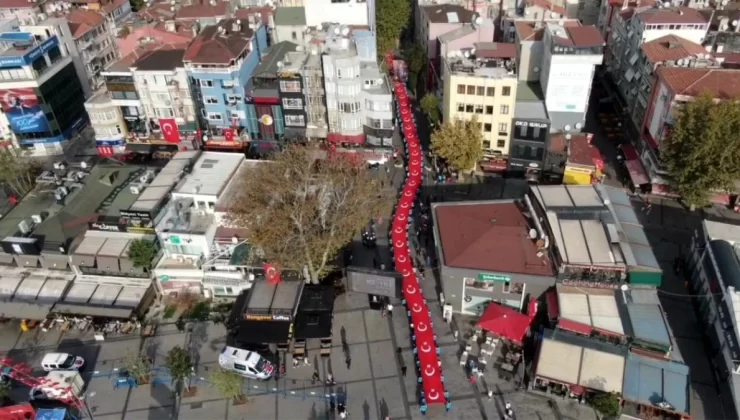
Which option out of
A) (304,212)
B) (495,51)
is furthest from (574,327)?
(495,51)

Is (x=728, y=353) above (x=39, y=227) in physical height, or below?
below

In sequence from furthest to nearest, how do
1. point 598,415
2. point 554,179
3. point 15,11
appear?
1. point 15,11
2. point 554,179
3. point 598,415

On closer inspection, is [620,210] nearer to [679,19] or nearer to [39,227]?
[679,19]

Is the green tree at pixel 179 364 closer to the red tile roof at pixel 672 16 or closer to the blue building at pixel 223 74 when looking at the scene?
the blue building at pixel 223 74

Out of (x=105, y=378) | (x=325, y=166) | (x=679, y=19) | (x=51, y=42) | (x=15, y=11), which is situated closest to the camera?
(x=105, y=378)

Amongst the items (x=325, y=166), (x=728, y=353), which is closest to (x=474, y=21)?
(x=325, y=166)

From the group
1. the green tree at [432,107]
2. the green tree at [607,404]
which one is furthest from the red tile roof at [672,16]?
the green tree at [607,404]

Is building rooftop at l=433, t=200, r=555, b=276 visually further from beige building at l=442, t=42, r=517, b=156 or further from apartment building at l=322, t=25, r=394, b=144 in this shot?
apartment building at l=322, t=25, r=394, b=144

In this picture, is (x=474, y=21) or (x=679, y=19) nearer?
(x=679, y=19)
